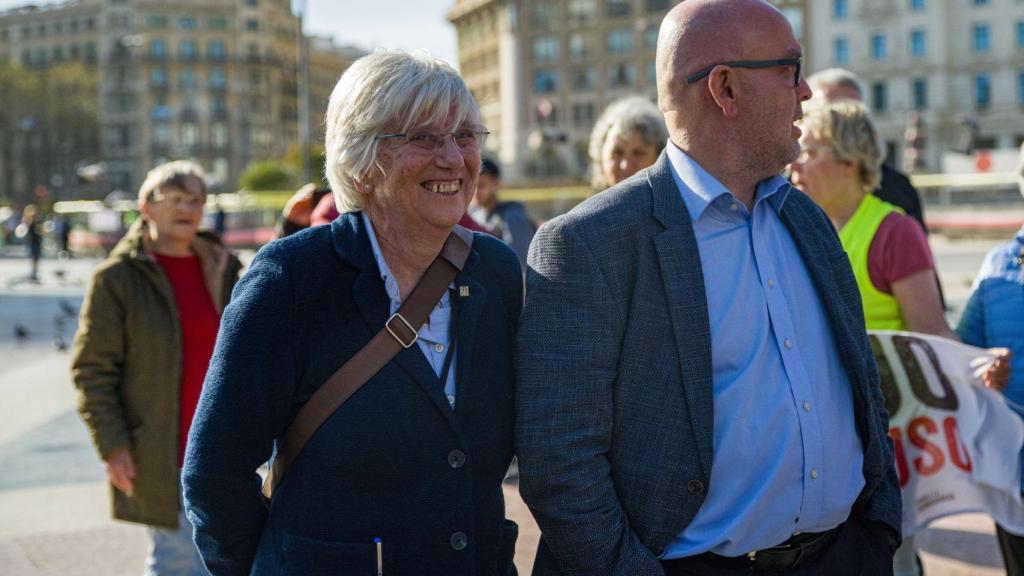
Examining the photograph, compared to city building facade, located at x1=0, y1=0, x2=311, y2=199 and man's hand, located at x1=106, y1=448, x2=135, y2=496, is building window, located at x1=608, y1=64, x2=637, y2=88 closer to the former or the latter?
city building facade, located at x1=0, y1=0, x2=311, y2=199

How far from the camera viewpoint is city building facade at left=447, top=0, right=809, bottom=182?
273 ft

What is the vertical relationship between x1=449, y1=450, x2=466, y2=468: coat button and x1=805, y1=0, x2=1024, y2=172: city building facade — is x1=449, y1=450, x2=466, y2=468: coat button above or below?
below

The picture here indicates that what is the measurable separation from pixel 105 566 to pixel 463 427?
12.6ft

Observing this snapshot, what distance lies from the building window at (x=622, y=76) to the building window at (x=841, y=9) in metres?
15.4

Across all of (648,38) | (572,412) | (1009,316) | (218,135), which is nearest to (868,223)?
(1009,316)

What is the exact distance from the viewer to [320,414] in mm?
2424

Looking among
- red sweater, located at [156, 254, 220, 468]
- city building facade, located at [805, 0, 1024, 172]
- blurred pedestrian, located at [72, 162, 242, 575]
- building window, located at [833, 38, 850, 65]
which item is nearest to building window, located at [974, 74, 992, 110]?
city building facade, located at [805, 0, 1024, 172]

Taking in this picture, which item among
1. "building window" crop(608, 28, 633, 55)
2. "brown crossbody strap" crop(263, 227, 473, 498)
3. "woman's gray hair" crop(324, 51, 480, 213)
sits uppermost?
"building window" crop(608, 28, 633, 55)

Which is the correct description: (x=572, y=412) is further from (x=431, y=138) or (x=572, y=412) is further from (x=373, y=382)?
(x=431, y=138)

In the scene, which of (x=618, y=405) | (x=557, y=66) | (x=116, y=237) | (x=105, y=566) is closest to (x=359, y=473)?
(x=618, y=405)

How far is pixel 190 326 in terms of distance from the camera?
4.45 meters

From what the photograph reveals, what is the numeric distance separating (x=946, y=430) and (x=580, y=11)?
84.4m

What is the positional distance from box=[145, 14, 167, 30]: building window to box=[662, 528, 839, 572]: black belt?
113415mm

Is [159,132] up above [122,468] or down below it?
above
